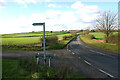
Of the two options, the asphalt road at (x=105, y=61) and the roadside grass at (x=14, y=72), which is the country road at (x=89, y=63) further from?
the roadside grass at (x=14, y=72)

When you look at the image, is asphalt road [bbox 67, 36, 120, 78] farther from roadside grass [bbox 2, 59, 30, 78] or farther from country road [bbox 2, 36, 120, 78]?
roadside grass [bbox 2, 59, 30, 78]

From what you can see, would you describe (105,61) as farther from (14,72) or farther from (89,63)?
(14,72)

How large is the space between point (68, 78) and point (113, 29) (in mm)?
26508

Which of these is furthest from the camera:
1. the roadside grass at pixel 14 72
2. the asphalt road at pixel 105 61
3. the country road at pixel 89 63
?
the asphalt road at pixel 105 61

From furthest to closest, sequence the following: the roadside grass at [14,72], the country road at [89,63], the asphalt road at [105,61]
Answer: the asphalt road at [105,61], the country road at [89,63], the roadside grass at [14,72]

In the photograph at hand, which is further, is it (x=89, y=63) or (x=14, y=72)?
(x=89, y=63)

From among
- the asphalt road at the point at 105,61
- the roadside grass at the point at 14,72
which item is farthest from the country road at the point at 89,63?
the roadside grass at the point at 14,72

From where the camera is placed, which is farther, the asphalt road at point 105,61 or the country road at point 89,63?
the asphalt road at point 105,61

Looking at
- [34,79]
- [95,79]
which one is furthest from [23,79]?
[95,79]

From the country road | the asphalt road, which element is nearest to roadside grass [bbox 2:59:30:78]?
the country road

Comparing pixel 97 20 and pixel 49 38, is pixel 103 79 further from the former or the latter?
pixel 97 20

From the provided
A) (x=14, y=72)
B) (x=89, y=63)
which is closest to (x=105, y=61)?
(x=89, y=63)

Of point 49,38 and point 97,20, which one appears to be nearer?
point 49,38

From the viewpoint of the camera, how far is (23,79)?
611 cm
